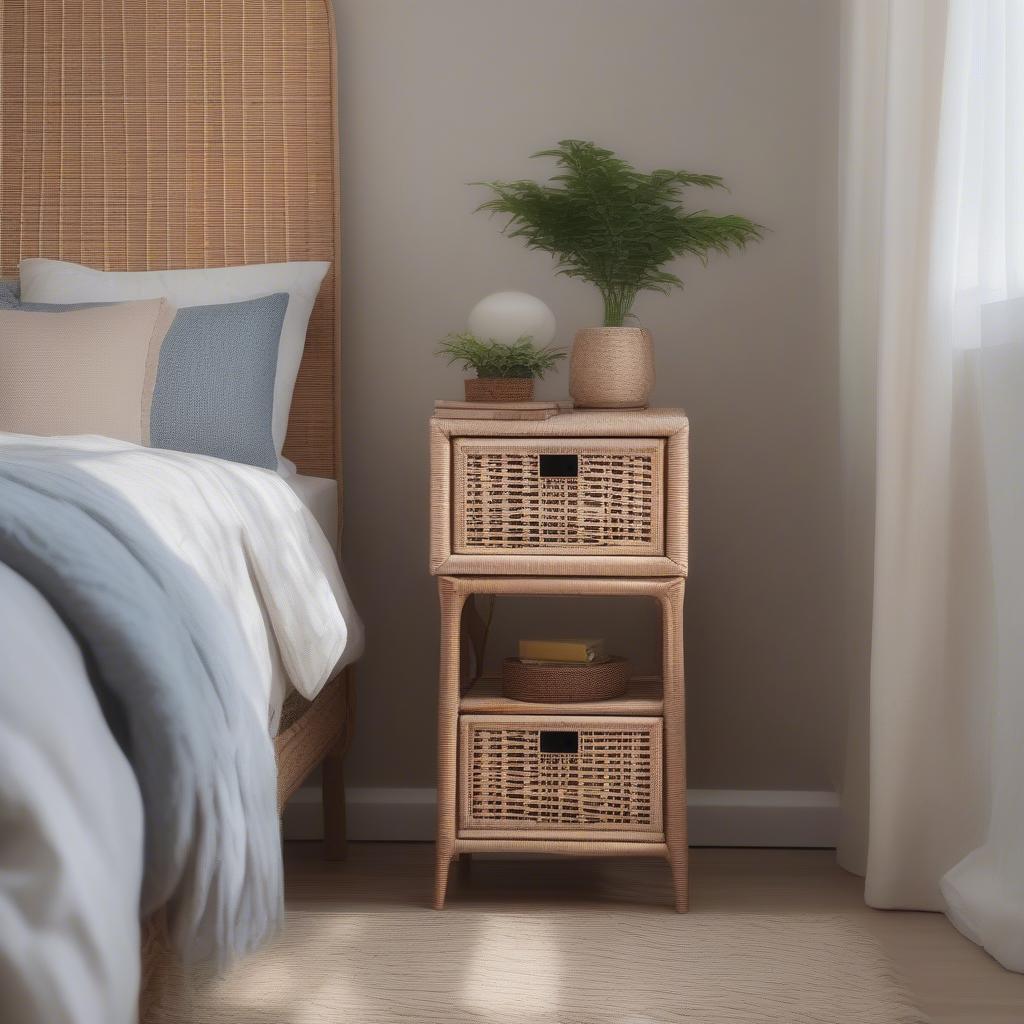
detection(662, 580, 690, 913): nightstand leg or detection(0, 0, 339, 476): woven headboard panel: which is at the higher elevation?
detection(0, 0, 339, 476): woven headboard panel

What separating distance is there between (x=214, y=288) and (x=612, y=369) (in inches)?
30.9

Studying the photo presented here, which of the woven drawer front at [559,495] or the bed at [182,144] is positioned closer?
the woven drawer front at [559,495]

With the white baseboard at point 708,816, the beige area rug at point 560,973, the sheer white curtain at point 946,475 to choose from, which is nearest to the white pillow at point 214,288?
the white baseboard at point 708,816

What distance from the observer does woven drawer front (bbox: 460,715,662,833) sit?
1899 mm

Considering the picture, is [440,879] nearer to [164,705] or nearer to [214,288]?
[164,705]

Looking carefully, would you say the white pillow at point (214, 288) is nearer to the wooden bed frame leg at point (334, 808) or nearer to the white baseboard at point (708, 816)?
the wooden bed frame leg at point (334, 808)

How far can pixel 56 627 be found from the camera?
1.00 metres

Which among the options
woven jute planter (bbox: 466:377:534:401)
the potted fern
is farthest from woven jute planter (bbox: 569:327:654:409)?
woven jute planter (bbox: 466:377:534:401)

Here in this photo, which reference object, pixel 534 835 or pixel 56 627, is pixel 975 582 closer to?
pixel 534 835

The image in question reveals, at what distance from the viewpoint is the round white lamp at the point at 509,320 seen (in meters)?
2.06

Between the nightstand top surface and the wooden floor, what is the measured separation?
0.74 meters

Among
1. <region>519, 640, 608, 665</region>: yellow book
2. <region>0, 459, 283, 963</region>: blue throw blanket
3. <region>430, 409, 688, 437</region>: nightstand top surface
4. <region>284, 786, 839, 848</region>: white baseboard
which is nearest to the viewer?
<region>0, 459, 283, 963</region>: blue throw blanket

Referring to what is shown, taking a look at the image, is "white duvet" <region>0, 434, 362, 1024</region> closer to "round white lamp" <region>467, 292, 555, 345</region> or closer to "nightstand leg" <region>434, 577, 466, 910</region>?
"nightstand leg" <region>434, 577, 466, 910</region>

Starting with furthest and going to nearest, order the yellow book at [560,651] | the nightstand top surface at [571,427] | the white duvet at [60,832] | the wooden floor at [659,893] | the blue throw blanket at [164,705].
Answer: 1. the yellow book at [560,651]
2. the nightstand top surface at [571,427]
3. the wooden floor at [659,893]
4. the blue throw blanket at [164,705]
5. the white duvet at [60,832]
